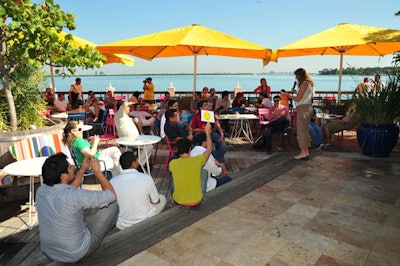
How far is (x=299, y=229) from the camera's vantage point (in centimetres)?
312

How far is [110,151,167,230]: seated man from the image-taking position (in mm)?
2959

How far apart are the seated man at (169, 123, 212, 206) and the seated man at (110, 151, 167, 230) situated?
0.32 m

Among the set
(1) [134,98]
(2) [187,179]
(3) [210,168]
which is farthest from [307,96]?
(1) [134,98]

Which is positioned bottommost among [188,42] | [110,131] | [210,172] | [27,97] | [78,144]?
[210,172]

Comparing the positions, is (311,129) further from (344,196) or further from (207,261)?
(207,261)

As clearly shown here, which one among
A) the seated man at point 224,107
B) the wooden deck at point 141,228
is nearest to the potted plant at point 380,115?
the wooden deck at point 141,228

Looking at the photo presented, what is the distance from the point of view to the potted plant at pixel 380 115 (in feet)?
19.1

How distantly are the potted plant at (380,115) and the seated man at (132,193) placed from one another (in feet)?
15.5

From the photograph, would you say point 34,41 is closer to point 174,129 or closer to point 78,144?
point 78,144

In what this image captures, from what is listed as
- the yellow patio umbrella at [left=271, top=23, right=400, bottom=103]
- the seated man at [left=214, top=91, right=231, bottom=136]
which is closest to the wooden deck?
the seated man at [left=214, top=91, right=231, bottom=136]

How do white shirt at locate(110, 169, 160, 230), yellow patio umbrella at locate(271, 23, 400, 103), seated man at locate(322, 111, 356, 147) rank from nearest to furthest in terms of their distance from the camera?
1. white shirt at locate(110, 169, 160, 230)
2. seated man at locate(322, 111, 356, 147)
3. yellow patio umbrella at locate(271, 23, 400, 103)

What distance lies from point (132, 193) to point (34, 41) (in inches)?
101

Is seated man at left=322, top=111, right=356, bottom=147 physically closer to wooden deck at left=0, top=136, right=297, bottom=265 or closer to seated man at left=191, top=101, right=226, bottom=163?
wooden deck at left=0, top=136, right=297, bottom=265

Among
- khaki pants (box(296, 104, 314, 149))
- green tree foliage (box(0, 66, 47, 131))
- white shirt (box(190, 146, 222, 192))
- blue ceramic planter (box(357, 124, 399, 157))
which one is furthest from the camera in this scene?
blue ceramic planter (box(357, 124, 399, 157))
